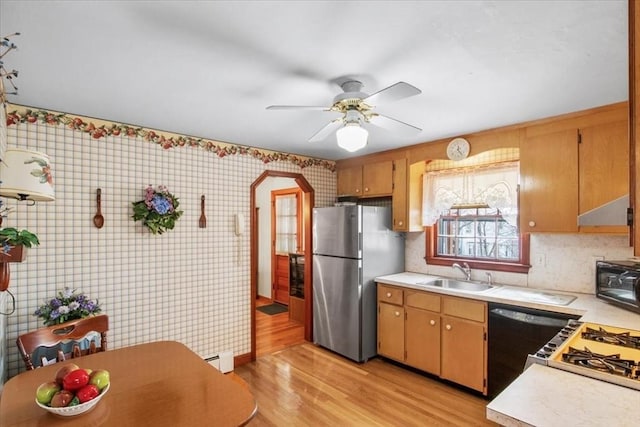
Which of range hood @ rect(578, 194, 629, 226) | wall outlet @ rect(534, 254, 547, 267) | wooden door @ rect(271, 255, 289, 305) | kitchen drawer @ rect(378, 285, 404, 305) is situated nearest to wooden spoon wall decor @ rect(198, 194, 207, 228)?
kitchen drawer @ rect(378, 285, 404, 305)

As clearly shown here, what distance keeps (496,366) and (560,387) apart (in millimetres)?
1648

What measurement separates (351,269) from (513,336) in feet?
5.12

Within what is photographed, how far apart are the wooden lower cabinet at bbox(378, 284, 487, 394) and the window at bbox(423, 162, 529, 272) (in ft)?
2.06

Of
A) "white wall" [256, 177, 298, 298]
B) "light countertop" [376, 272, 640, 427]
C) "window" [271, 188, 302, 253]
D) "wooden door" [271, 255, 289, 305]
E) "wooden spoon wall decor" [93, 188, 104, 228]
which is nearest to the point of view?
"light countertop" [376, 272, 640, 427]

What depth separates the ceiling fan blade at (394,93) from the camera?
155 cm

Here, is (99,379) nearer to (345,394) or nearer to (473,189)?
(345,394)

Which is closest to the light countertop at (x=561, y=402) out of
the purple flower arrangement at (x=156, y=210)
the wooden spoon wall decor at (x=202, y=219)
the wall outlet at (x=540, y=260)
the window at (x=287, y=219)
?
the wall outlet at (x=540, y=260)

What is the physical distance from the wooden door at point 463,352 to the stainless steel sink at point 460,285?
0.43m

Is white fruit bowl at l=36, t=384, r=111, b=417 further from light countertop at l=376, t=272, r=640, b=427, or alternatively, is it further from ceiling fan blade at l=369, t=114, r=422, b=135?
ceiling fan blade at l=369, t=114, r=422, b=135

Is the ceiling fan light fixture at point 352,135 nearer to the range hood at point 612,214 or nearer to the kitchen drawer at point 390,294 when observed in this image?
the range hood at point 612,214

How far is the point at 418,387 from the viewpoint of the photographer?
9.70 ft

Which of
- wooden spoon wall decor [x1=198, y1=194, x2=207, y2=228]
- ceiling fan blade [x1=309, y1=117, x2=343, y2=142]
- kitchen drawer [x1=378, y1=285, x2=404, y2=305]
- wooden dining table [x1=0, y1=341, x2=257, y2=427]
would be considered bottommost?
kitchen drawer [x1=378, y1=285, x2=404, y2=305]

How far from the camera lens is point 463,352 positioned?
2830 mm

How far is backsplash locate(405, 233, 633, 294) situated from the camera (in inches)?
101
